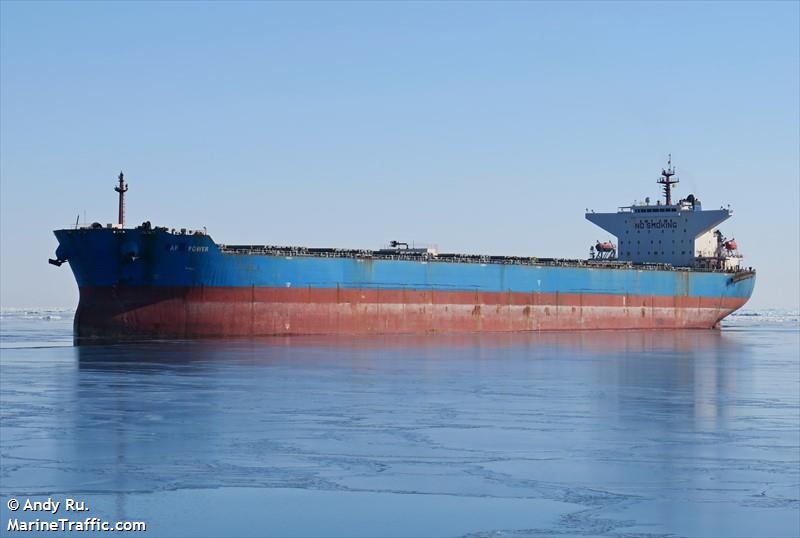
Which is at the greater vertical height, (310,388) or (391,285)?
(391,285)

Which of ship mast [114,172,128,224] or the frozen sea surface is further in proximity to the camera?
ship mast [114,172,128,224]

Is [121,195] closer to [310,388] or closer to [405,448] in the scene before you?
[310,388]

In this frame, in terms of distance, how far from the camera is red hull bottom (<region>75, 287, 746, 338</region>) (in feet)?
96.7

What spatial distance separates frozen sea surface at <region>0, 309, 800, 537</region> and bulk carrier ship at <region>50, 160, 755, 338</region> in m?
7.32

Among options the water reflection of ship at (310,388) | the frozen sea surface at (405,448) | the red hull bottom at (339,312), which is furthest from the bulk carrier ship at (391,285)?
the frozen sea surface at (405,448)

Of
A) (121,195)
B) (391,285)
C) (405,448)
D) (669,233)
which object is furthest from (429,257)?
(405,448)

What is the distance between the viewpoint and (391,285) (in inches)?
1355

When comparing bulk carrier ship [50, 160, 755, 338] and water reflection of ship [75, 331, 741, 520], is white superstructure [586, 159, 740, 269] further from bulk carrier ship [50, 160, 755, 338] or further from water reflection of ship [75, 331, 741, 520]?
water reflection of ship [75, 331, 741, 520]

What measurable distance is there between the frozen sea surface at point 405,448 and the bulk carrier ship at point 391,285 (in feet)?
24.0

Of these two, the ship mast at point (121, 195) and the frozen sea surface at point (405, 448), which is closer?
the frozen sea surface at point (405, 448)

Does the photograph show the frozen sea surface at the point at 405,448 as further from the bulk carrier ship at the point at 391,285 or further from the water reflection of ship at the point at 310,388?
the bulk carrier ship at the point at 391,285

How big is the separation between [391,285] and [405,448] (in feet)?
72.9

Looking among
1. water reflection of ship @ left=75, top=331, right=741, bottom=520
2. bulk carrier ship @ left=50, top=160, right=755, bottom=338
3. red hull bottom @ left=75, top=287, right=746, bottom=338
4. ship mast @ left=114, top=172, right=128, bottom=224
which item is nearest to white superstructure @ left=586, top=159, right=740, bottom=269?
bulk carrier ship @ left=50, top=160, right=755, bottom=338

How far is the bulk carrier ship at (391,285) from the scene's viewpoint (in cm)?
2944
